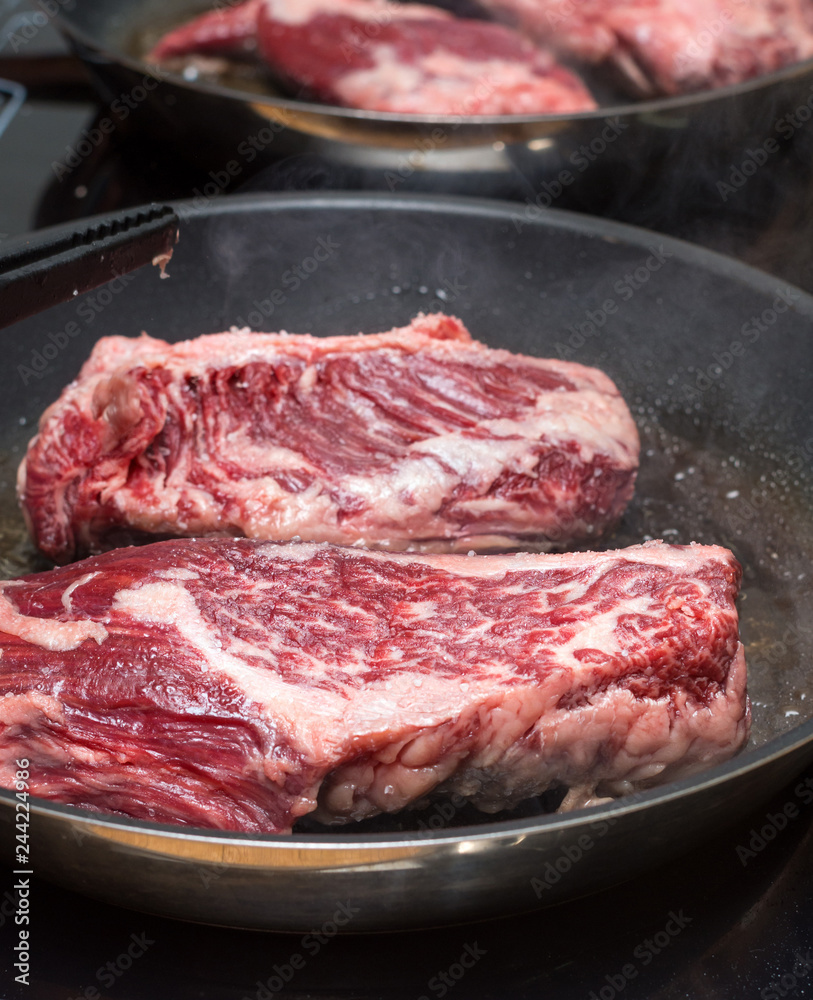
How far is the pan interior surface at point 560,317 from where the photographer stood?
9.59 feet

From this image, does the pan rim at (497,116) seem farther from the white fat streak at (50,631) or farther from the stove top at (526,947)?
the stove top at (526,947)

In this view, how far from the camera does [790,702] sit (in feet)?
7.79

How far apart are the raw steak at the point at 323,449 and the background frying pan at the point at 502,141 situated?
1.05m

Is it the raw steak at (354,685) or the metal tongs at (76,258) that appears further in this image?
the metal tongs at (76,258)

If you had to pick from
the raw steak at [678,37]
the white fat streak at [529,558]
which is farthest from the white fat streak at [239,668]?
the raw steak at [678,37]

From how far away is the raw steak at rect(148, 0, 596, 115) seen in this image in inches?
163

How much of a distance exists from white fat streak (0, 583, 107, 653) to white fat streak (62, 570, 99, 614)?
1.6 inches

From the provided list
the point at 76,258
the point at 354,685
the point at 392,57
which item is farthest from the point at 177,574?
the point at 392,57

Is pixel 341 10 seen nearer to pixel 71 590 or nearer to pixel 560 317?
pixel 560 317

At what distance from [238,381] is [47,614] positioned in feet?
2.89

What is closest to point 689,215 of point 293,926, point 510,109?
point 510,109

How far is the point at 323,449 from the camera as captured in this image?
261 centimetres

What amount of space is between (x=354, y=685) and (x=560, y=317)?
1.84m

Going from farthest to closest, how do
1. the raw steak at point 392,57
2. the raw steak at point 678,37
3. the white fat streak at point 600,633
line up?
1. the raw steak at point 678,37
2. the raw steak at point 392,57
3. the white fat streak at point 600,633
